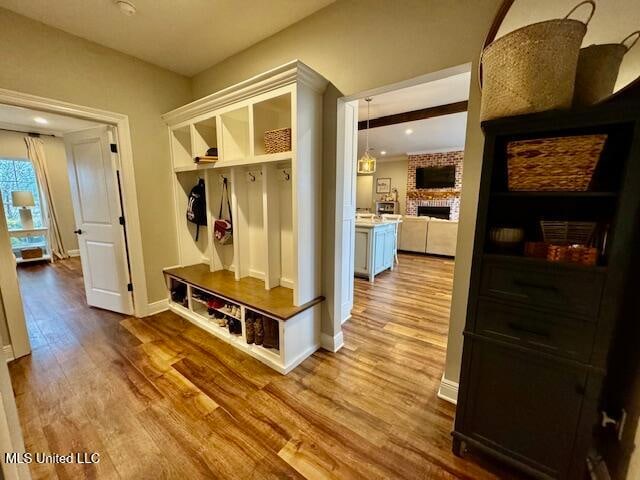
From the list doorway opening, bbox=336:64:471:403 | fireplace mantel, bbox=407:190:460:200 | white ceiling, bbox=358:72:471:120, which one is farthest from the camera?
fireplace mantel, bbox=407:190:460:200

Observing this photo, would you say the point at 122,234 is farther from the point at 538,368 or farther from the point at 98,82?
the point at 538,368

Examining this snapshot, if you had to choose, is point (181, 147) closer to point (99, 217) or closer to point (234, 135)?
point (234, 135)

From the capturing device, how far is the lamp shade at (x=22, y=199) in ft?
16.2

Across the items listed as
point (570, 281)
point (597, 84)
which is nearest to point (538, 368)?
point (570, 281)

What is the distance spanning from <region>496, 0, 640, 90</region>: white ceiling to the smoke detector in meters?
2.52

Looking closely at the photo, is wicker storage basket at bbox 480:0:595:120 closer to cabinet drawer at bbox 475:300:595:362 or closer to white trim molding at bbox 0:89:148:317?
cabinet drawer at bbox 475:300:595:362

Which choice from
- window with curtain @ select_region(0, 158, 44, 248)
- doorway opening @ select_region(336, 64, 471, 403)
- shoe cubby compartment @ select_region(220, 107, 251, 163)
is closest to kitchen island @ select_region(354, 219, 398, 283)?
doorway opening @ select_region(336, 64, 471, 403)

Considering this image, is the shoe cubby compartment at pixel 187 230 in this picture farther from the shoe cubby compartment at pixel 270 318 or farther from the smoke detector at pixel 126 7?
the smoke detector at pixel 126 7

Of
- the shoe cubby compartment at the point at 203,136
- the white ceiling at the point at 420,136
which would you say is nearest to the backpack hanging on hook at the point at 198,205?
the shoe cubby compartment at the point at 203,136

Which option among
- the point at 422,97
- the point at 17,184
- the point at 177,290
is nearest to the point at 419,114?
the point at 422,97

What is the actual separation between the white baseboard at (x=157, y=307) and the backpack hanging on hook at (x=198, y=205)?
1.02 metres

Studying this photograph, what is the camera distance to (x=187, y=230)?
10.3 feet

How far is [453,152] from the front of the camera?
7461 millimetres

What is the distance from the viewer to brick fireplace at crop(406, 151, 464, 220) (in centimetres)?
750
